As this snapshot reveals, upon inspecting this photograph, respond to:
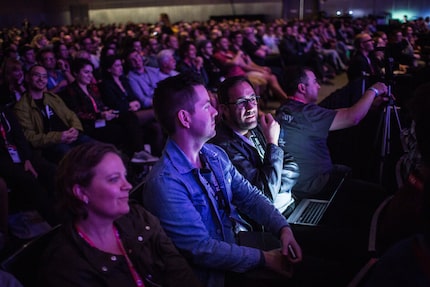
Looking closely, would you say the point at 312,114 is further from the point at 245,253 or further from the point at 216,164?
the point at 245,253

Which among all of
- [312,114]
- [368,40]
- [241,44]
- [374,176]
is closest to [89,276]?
[312,114]

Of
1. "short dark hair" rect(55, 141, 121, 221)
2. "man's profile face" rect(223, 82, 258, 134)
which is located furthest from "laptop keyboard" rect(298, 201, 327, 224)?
"short dark hair" rect(55, 141, 121, 221)

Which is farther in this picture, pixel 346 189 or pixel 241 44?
pixel 241 44

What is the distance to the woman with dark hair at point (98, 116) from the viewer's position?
178 inches

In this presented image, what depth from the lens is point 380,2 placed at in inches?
808

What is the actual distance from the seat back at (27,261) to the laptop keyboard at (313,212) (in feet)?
4.24

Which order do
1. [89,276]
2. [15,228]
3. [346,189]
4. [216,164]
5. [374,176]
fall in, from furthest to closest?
[374,176], [15,228], [346,189], [216,164], [89,276]

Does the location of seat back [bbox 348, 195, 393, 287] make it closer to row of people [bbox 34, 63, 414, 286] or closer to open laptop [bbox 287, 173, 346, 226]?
row of people [bbox 34, 63, 414, 286]

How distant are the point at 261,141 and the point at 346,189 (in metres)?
Answer: 0.66

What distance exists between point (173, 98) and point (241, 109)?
57 centimetres

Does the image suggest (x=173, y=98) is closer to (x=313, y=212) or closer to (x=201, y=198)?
(x=201, y=198)

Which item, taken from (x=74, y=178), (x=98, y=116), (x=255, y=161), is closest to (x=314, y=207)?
(x=255, y=161)

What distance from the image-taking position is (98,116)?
4621mm

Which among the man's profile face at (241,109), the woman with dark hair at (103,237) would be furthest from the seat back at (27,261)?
the man's profile face at (241,109)
